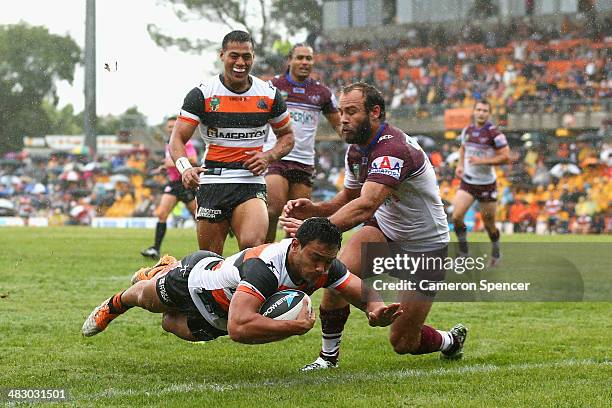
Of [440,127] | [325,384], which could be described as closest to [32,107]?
[440,127]

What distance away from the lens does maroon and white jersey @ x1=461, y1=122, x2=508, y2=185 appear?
14.9m

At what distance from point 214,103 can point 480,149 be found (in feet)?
25.3

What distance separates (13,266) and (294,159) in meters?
5.20

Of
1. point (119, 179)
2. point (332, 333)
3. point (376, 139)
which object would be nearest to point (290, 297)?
point (332, 333)

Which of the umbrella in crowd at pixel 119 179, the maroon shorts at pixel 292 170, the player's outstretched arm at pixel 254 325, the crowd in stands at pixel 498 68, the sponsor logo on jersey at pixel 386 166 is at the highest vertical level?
the crowd in stands at pixel 498 68

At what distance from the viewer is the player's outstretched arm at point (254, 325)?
5.34 m

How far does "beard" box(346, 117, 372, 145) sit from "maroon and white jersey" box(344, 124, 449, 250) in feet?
0.23

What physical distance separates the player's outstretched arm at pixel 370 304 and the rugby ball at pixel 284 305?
1.24 ft

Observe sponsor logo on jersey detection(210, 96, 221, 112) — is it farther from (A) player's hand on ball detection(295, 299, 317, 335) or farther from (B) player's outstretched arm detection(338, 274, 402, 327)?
(A) player's hand on ball detection(295, 299, 317, 335)

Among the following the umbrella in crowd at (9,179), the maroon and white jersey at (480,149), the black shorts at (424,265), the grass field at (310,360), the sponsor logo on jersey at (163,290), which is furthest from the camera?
the umbrella in crowd at (9,179)

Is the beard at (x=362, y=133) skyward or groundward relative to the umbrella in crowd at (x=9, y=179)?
skyward

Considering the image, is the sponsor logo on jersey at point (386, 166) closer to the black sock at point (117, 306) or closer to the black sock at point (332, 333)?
the black sock at point (332, 333)

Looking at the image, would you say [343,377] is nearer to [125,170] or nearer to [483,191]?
[483,191]

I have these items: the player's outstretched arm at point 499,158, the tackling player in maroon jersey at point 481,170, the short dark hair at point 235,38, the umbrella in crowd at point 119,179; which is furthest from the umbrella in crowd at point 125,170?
the short dark hair at point 235,38
